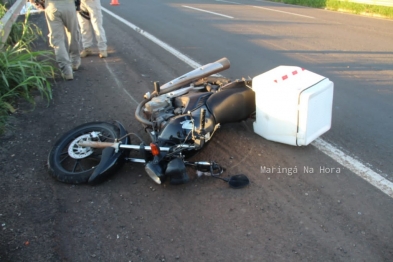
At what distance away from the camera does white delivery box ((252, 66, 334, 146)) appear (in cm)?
382

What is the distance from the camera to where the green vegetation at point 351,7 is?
12.8 metres

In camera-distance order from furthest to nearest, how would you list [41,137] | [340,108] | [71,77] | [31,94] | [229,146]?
[71,77]
[31,94]
[340,108]
[41,137]
[229,146]

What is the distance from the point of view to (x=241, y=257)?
2.79 m

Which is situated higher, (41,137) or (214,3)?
(214,3)

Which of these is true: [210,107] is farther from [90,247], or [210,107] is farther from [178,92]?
[90,247]

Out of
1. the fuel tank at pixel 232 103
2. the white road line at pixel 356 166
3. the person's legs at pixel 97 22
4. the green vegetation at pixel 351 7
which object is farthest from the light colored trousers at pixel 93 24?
the green vegetation at pixel 351 7

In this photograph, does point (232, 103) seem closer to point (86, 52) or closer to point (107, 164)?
point (107, 164)

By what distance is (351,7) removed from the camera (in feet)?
45.3

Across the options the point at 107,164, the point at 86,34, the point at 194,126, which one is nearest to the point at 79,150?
the point at 107,164

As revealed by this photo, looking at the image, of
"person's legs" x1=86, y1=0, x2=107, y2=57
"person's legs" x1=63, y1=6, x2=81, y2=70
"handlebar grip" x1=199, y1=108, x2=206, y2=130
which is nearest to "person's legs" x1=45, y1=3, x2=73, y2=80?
"person's legs" x1=63, y1=6, x2=81, y2=70

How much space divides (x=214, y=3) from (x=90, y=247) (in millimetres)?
14017

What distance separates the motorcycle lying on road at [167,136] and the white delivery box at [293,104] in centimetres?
26

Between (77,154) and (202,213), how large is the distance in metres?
1.56

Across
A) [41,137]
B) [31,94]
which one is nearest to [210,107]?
[41,137]
